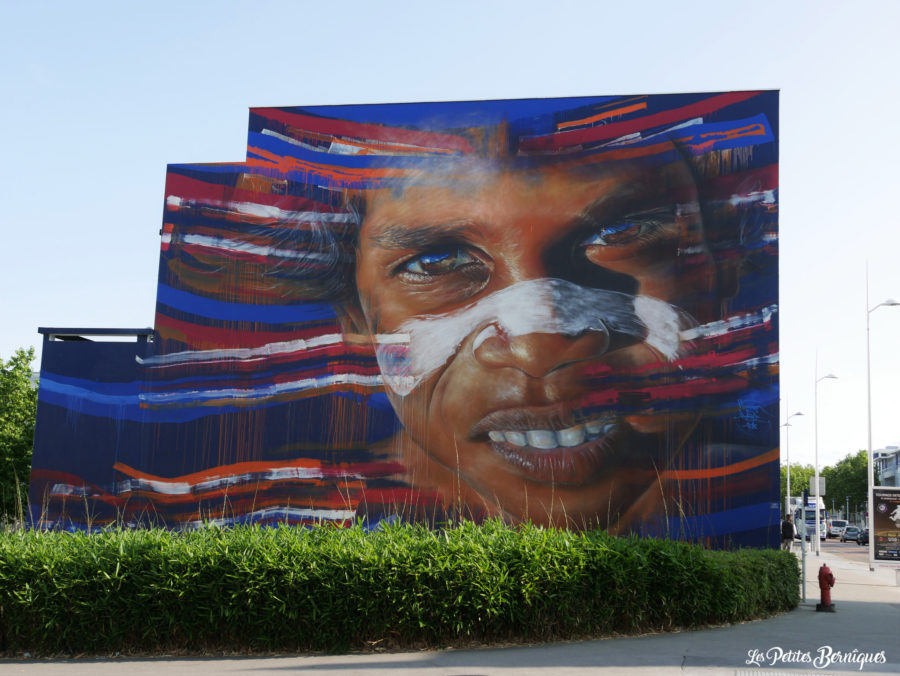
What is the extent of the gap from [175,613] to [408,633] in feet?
10.00

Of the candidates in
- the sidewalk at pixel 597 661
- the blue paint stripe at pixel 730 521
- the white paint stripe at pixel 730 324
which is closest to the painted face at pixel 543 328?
the white paint stripe at pixel 730 324

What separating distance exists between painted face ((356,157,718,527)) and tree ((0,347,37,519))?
22.7 metres

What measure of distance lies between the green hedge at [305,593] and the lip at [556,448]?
10140 millimetres

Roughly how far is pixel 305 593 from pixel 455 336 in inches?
506

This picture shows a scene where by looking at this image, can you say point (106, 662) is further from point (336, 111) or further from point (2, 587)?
point (336, 111)

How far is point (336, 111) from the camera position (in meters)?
25.2

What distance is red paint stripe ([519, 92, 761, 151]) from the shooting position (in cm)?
2297

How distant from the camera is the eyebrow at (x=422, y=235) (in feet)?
77.9

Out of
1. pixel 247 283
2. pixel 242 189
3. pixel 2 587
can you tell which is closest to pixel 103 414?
pixel 247 283

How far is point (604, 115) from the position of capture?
23.6 meters

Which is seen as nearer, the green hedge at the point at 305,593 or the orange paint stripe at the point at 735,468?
the green hedge at the point at 305,593

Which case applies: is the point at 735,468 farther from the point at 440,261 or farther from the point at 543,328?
the point at 440,261

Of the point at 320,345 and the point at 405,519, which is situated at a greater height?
the point at 320,345

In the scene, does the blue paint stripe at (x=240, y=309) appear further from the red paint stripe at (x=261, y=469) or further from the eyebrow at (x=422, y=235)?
the red paint stripe at (x=261, y=469)
